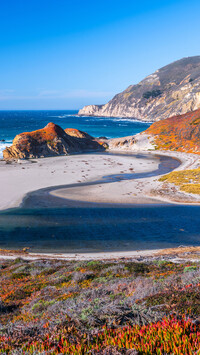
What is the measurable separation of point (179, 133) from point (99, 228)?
225 feet

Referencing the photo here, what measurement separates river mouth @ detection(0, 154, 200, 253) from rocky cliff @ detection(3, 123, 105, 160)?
3716 cm

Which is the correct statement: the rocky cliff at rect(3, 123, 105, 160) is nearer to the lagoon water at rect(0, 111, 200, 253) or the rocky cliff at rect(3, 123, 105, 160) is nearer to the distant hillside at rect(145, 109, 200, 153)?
the distant hillside at rect(145, 109, 200, 153)

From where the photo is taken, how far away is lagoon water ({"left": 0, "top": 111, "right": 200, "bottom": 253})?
19.2 m

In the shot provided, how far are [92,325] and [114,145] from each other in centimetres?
7907

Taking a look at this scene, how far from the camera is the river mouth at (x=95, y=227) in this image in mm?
19141

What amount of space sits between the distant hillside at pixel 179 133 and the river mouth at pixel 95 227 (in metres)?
50.6

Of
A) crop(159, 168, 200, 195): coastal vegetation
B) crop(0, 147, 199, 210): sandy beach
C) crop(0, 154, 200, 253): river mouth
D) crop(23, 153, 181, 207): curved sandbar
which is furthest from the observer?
crop(159, 168, 200, 195): coastal vegetation

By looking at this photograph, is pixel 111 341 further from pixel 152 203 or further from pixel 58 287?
pixel 152 203

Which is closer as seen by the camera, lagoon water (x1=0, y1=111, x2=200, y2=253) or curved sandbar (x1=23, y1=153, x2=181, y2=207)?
lagoon water (x1=0, y1=111, x2=200, y2=253)

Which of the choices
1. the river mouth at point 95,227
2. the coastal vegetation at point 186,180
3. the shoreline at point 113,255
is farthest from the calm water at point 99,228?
the coastal vegetation at point 186,180

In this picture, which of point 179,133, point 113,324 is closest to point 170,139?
point 179,133

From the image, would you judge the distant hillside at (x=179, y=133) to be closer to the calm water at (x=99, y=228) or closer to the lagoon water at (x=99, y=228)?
the lagoon water at (x=99, y=228)

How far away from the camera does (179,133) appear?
271ft

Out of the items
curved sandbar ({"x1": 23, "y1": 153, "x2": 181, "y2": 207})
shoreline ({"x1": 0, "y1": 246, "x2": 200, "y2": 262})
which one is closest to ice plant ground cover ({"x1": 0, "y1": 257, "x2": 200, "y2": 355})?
shoreline ({"x1": 0, "y1": 246, "x2": 200, "y2": 262})
